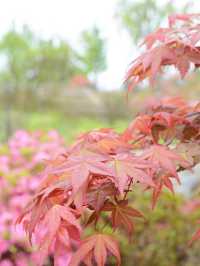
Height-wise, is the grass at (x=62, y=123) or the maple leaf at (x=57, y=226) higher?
the maple leaf at (x=57, y=226)

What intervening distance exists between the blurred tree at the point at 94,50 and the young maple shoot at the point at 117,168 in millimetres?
7936

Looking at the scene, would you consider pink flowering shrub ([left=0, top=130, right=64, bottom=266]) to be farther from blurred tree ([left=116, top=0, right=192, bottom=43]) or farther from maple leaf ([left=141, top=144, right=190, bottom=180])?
blurred tree ([left=116, top=0, right=192, bottom=43])

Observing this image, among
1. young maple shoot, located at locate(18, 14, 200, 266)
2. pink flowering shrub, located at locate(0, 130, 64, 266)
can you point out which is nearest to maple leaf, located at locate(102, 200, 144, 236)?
young maple shoot, located at locate(18, 14, 200, 266)

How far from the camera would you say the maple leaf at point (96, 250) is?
1.06m

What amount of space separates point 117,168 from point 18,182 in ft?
5.85

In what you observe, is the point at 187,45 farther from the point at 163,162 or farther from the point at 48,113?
the point at 48,113

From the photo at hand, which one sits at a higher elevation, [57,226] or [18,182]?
[57,226]

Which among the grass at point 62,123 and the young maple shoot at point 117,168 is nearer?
the young maple shoot at point 117,168

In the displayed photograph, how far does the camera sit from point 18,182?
2.75 meters

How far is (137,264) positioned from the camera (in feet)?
9.53

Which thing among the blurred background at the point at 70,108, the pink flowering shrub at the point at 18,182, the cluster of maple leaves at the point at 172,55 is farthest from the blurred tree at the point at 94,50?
the cluster of maple leaves at the point at 172,55

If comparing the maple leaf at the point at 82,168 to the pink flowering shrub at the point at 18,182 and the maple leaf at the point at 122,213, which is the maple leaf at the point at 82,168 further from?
the pink flowering shrub at the point at 18,182

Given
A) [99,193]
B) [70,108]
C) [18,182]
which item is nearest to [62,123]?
[70,108]

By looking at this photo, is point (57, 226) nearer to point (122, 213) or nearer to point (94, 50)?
point (122, 213)
